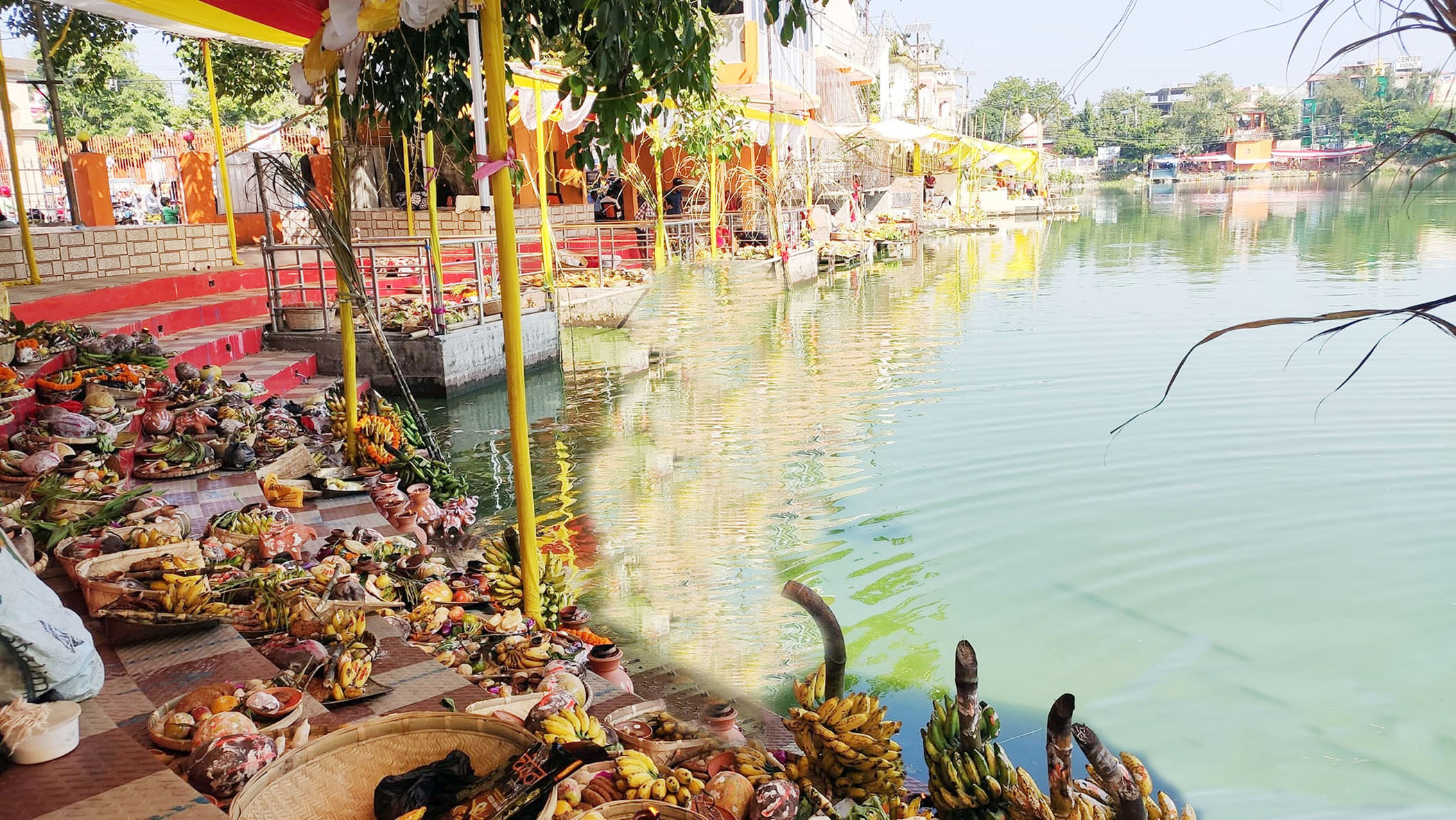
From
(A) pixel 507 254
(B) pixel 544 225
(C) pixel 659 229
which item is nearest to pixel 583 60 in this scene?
(A) pixel 507 254

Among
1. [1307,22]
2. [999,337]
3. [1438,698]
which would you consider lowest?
[1438,698]

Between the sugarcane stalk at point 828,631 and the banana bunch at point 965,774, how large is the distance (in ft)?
1.05

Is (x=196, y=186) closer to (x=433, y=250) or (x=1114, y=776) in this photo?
(x=433, y=250)

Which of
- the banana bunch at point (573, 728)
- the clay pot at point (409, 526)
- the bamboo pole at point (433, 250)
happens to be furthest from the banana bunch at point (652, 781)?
the bamboo pole at point (433, 250)

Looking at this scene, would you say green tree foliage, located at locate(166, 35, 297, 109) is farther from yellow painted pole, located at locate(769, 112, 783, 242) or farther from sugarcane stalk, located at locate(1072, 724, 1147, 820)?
sugarcane stalk, located at locate(1072, 724, 1147, 820)

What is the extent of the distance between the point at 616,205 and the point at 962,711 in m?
18.6

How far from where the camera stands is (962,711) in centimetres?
286

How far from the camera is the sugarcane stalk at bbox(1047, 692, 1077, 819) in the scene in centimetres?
261

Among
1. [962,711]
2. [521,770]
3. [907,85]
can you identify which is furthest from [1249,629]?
[907,85]

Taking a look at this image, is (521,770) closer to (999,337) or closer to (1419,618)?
(1419,618)

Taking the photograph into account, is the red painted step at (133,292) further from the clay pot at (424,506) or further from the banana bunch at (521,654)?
the banana bunch at (521,654)

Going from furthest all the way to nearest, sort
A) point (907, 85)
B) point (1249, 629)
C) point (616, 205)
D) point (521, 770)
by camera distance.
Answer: point (907, 85) → point (616, 205) → point (1249, 629) → point (521, 770)

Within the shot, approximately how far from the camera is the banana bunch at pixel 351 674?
3.07m

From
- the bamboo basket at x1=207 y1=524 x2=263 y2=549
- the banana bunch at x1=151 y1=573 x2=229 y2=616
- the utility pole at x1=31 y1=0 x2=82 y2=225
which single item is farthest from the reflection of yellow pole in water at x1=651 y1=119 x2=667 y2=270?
the banana bunch at x1=151 y1=573 x2=229 y2=616
